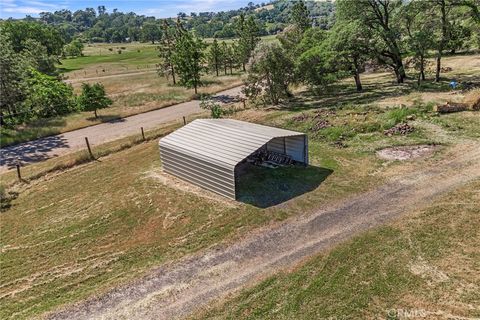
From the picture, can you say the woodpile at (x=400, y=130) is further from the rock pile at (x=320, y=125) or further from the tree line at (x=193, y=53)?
the tree line at (x=193, y=53)

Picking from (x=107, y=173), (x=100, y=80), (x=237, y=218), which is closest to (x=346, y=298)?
(x=237, y=218)

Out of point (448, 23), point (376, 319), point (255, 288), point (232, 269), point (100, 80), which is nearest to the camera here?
point (376, 319)

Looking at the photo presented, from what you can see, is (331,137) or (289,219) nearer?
(289,219)

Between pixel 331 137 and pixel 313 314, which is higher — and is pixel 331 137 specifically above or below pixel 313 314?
above

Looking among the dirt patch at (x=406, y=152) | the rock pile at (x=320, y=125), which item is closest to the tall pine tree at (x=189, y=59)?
the rock pile at (x=320, y=125)

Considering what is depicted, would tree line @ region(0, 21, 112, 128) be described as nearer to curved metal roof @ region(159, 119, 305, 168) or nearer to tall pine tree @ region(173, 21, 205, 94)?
tall pine tree @ region(173, 21, 205, 94)

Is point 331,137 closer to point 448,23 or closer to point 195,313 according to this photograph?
point 195,313

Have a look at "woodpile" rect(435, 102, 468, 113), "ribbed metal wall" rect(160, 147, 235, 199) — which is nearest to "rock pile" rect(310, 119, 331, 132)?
"woodpile" rect(435, 102, 468, 113)
